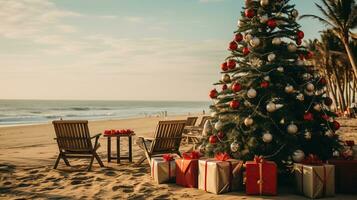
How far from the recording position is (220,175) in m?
5.57

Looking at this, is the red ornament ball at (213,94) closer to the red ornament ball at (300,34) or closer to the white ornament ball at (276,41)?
the white ornament ball at (276,41)

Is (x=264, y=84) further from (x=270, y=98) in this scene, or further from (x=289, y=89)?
(x=289, y=89)

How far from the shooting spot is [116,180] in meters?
6.66

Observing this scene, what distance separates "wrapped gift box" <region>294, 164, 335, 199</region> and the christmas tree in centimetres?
42

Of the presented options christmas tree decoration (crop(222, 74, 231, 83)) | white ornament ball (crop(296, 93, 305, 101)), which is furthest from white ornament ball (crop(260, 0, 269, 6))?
white ornament ball (crop(296, 93, 305, 101))

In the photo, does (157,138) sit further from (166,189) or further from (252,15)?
(252,15)

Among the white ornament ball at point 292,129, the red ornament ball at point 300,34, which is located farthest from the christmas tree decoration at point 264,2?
the white ornament ball at point 292,129

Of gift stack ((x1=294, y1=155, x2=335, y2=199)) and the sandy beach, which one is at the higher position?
gift stack ((x1=294, y1=155, x2=335, y2=199))

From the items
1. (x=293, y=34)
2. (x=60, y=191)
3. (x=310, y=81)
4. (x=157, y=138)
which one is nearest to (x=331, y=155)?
(x=310, y=81)

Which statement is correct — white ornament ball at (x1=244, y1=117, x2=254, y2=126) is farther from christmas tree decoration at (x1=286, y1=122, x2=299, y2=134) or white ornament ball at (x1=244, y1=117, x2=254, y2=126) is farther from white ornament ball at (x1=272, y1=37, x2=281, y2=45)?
white ornament ball at (x1=272, y1=37, x2=281, y2=45)

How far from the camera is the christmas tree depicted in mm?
5996

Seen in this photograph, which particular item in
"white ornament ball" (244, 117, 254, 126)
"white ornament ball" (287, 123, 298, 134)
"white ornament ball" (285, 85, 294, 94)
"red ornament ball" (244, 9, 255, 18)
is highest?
"red ornament ball" (244, 9, 255, 18)

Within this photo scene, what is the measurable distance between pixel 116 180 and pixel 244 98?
265cm

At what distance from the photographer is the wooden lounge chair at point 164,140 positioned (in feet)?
24.9
